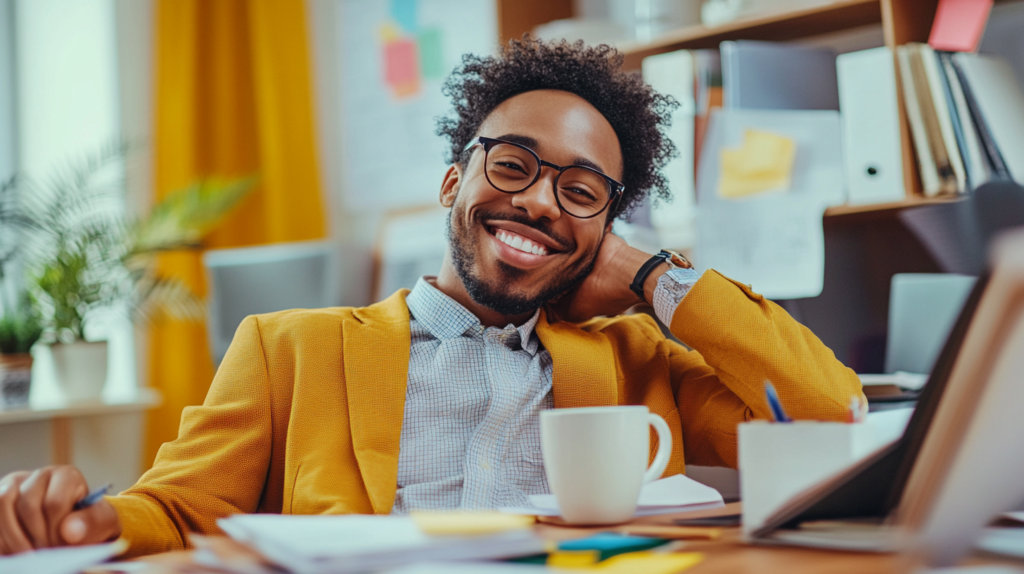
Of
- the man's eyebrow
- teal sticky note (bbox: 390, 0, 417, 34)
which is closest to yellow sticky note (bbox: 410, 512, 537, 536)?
the man's eyebrow

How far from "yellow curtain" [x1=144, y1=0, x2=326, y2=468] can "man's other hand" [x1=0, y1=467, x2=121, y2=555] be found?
98.8 inches

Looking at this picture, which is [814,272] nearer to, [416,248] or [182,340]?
[416,248]

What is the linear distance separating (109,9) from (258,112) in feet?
2.05

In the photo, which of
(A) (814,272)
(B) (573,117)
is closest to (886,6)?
(A) (814,272)

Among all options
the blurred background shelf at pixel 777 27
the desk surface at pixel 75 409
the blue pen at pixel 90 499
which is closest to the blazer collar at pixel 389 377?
the blue pen at pixel 90 499

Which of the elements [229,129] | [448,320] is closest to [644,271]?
[448,320]

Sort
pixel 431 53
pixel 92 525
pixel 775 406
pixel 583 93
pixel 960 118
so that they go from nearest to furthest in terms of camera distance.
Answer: pixel 775 406 → pixel 92 525 → pixel 583 93 → pixel 960 118 → pixel 431 53

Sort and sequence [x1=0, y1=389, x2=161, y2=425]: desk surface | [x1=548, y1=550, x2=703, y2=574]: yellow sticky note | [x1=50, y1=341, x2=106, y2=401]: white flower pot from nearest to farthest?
[x1=548, y1=550, x2=703, y2=574]: yellow sticky note, [x1=0, y1=389, x2=161, y2=425]: desk surface, [x1=50, y1=341, x2=106, y2=401]: white flower pot

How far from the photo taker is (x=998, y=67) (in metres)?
1.75

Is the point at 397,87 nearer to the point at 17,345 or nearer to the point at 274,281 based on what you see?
the point at 274,281

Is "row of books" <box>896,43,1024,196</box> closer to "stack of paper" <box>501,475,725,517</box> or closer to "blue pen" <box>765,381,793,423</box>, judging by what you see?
"stack of paper" <box>501,475,725,517</box>

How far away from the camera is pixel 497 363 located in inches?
48.6

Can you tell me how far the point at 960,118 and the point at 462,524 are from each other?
1.52 meters

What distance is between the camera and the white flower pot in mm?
2498
